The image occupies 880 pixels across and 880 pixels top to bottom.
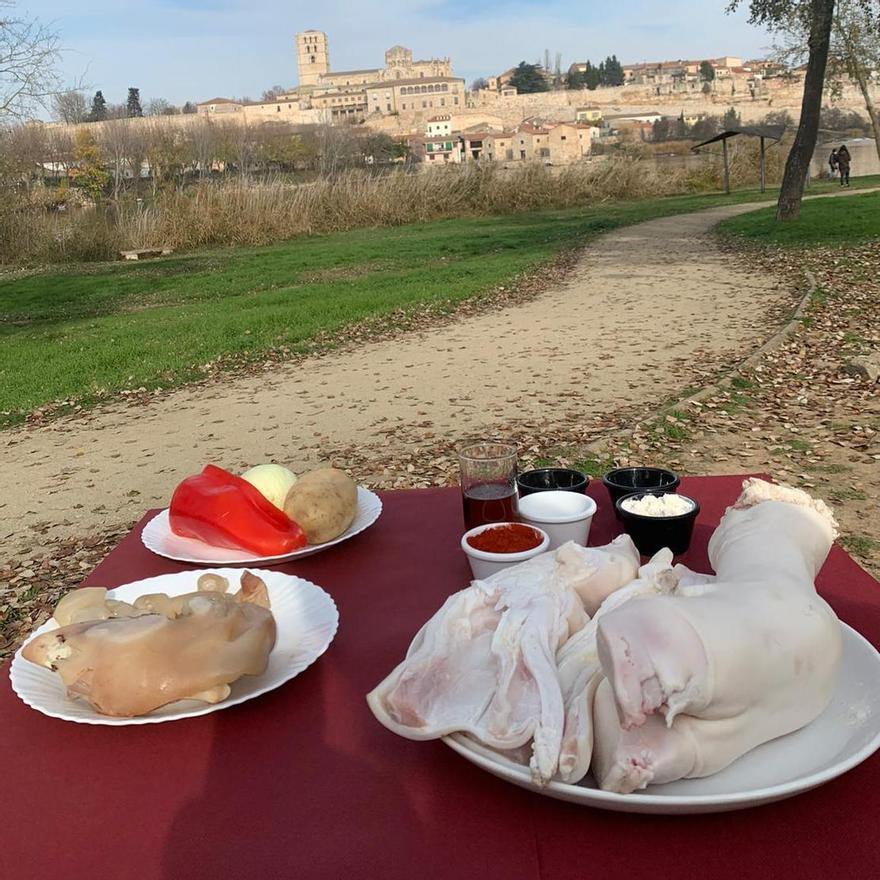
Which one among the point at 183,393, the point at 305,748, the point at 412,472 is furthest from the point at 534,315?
the point at 305,748

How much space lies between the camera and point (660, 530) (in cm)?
161

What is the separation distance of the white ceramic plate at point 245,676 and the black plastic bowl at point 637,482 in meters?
0.70

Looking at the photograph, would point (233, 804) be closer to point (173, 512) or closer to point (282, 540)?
point (282, 540)

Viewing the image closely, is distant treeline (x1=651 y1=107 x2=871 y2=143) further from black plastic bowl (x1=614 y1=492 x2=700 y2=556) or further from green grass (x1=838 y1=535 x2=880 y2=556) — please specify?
black plastic bowl (x1=614 y1=492 x2=700 y2=556)

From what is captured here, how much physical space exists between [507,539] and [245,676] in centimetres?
54

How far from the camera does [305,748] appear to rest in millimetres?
1154

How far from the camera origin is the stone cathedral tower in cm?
14850

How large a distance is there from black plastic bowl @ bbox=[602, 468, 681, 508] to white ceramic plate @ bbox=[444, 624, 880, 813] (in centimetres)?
76

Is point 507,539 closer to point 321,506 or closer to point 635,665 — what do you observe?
point 321,506

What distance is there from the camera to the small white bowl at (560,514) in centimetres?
163

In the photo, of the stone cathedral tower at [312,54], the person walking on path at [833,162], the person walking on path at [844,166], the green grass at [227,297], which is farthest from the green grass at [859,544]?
the stone cathedral tower at [312,54]

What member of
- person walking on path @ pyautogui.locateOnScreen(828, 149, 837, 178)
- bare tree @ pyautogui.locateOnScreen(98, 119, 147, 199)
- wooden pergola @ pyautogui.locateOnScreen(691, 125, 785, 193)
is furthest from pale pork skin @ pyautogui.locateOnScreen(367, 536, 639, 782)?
person walking on path @ pyautogui.locateOnScreen(828, 149, 837, 178)

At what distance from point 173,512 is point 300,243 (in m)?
21.9

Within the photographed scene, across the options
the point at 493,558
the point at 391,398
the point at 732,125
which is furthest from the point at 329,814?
the point at 732,125
